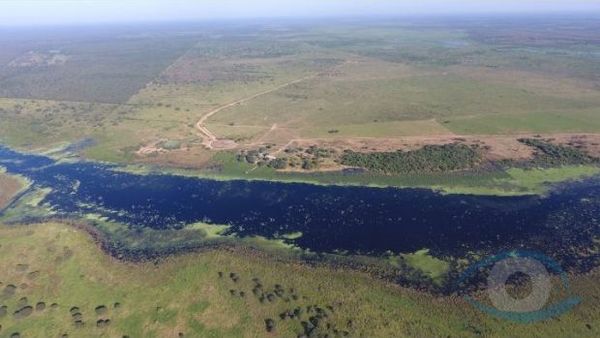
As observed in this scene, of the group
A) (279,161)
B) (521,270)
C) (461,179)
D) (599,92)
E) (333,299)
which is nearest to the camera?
(333,299)

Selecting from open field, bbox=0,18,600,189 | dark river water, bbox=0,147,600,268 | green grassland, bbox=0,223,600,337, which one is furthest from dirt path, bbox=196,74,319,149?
green grassland, bbox=0,223,600,337

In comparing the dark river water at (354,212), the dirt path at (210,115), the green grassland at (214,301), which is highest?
the dirt path at (210,115)

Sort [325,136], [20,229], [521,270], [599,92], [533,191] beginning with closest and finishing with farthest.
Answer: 1. [521,270]
2. [20,229]
3. [533,191]
4. [325,136]
5. [599,92]

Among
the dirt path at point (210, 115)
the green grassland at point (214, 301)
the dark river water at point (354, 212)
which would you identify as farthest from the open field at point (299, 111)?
the green grassland at point (214, 301)

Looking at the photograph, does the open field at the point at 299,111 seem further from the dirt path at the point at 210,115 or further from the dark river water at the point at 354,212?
the dark river water at the point at 354,212

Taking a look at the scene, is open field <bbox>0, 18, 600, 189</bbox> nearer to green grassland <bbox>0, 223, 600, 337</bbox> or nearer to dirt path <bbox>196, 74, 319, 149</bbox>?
dirt path <bbox>196, 74, 319, 149</bbox>

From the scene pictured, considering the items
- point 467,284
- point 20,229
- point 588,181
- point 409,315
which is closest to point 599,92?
point 588,181

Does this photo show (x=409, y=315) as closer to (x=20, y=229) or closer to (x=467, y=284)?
(x=467, y=284)
